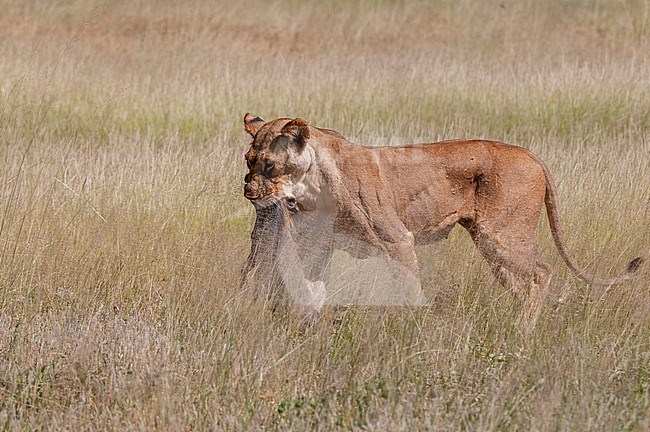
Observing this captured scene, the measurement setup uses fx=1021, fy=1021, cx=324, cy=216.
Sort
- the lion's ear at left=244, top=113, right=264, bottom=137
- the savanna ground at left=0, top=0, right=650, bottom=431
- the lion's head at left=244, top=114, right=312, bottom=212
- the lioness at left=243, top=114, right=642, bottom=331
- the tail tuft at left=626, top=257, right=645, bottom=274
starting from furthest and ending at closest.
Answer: the tail tuft at left=626, top=257, right=645, bottom=274, the lion's ear at left=244, top=113, right=264, bottom=137, the lioness at left=243, top=114, right=642, bottom=331, the lion's head at left=244, top=114, right=312, bottom=212, the savanna ground at left=0, top=0, right=650, bottom=431

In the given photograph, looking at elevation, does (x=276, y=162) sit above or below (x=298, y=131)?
below

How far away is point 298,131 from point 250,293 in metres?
0.91

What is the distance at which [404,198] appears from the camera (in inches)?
223

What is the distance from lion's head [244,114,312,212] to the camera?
4.96m

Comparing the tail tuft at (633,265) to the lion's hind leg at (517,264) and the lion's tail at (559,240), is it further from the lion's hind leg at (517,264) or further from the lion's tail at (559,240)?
the lion's hind leg at (517,264)

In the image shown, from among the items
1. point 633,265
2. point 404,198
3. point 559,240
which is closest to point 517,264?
point 559,240

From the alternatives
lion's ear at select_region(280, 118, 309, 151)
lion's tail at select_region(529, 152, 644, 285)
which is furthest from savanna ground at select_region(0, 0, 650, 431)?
lion's ear at select_region(280, 118, 309, 151)

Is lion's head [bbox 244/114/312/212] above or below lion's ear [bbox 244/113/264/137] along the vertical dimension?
below

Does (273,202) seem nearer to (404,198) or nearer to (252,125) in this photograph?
(252,125)

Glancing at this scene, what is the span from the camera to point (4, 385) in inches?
181

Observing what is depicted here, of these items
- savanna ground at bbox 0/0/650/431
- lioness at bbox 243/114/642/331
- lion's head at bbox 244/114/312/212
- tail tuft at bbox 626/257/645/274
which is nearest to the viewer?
savanna ground at bbox 0/0/650/431

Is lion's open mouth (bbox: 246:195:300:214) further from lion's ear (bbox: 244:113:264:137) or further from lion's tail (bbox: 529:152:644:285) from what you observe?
lion's tail (bbox: 529:152:644:285)

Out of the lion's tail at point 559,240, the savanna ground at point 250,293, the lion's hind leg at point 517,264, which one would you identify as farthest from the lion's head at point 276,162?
the lion's tail at point 559,240

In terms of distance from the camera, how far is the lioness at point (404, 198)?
508 cm
